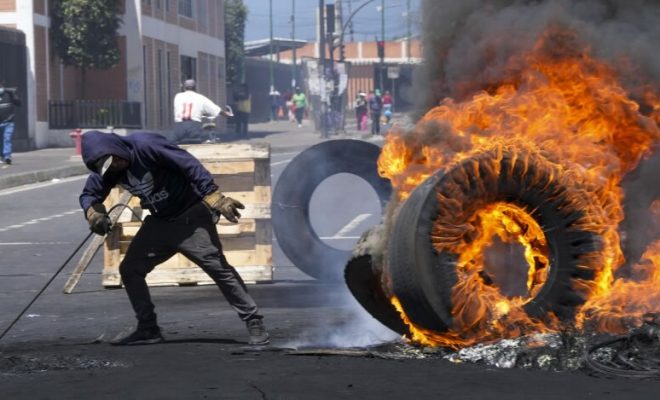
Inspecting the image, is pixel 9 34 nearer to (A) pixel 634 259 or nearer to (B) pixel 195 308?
(B) pixel 195 308

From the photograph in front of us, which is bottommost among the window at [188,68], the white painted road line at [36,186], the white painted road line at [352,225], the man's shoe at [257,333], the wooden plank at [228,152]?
the white painted road line at [36,186]

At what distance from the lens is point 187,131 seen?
1945 cm

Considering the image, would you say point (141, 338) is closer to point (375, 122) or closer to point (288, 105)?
point (375, 122)

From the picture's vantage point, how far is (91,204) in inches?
340

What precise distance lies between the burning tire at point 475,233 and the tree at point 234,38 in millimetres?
67153

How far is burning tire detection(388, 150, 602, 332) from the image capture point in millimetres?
7629

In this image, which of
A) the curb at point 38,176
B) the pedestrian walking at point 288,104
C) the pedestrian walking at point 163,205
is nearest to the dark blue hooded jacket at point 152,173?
the pedestrian walking at point 163,205

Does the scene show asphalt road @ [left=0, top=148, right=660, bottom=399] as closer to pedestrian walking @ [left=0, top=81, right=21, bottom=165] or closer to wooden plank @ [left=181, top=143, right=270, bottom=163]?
wooden plank @ [left=181, top=143, right=270, bottom=163]

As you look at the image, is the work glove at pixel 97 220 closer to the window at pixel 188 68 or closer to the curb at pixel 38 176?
the curb at pixel 38 176

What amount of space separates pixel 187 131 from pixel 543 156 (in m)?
11.8

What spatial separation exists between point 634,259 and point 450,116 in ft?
4.71

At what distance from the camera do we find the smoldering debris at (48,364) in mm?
7832

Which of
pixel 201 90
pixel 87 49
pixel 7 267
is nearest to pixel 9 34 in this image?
pixel 87 49

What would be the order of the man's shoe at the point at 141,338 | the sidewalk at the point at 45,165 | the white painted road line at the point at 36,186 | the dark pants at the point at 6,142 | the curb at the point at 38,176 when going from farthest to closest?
the dark pants at the point at 6,142 → the sidewalk at the point at 45,165 → the curb at the point at 38,176 → the white painted road line at the point at 36,186 → the man's shoe at the point at 141,338
